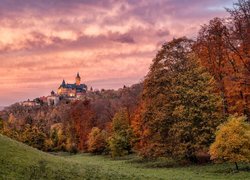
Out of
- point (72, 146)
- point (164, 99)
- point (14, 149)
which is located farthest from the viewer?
point (72, 146)

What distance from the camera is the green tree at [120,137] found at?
78062 mm

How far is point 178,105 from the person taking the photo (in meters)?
48.8

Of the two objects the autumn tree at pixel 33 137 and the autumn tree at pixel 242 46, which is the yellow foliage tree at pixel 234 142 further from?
the autumn tree at pixel 33 137

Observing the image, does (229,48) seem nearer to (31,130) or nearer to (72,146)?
(72,146)

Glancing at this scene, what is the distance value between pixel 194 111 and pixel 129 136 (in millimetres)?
34522

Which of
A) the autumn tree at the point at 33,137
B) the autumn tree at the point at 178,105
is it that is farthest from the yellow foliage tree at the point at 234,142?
the autumn tree at the point at 33,137

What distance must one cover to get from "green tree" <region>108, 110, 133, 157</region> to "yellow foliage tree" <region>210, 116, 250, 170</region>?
41175mm

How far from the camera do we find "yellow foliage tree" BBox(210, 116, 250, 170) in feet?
120

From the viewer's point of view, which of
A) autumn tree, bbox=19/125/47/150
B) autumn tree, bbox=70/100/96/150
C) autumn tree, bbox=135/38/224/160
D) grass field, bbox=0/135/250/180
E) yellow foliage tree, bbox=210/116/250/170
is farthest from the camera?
autumn tree, bbox=70/100/96/150

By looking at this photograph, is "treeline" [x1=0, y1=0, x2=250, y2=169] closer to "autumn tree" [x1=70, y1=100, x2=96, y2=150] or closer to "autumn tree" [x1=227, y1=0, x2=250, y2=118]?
"autumn tree" [x1=227, y1=0, x2=250, y2=118]

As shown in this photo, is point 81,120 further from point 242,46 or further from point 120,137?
point 242,46

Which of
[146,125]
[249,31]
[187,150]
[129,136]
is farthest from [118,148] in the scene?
[249,31]

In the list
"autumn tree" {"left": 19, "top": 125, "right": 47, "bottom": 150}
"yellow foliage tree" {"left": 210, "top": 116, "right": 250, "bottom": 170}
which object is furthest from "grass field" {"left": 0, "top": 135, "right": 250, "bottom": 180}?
"autumn tree" {"left": 19, "top": 125, "right": 47, "bottom": 150}

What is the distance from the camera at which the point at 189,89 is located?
4847 cm
